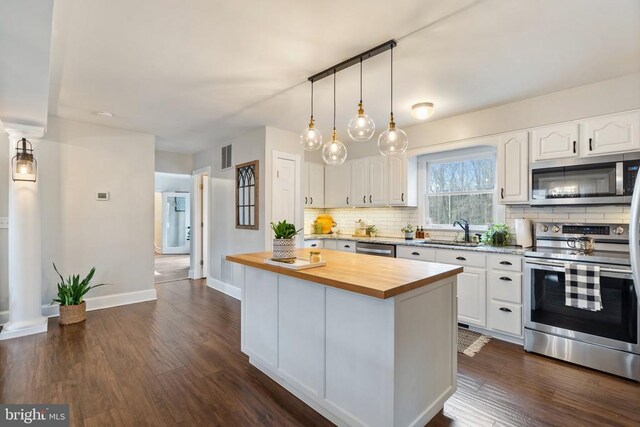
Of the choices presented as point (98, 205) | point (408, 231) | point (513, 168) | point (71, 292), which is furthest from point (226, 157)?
point (513, 168)

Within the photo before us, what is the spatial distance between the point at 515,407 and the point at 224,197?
467 cm

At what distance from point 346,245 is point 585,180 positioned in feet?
9.74

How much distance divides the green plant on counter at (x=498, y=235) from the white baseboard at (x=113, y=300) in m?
4.84

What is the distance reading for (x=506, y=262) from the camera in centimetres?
323

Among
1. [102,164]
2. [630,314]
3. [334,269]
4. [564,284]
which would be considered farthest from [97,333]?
[630,314]

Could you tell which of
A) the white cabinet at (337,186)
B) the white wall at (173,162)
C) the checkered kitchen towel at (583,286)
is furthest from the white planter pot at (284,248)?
the white wall at (173,162)

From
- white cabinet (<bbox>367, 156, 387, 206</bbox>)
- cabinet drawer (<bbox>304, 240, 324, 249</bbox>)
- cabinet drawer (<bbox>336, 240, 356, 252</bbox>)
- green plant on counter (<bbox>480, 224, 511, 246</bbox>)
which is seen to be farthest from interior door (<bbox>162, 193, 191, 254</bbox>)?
green plant on counter (<bbox>480, 224, 511, 246</bbox>)

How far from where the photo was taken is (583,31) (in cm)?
218

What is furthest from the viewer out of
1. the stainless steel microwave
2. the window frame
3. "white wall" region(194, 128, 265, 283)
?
"white wall" region(194, 128, 265, 283)

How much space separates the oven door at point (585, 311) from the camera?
2.55m

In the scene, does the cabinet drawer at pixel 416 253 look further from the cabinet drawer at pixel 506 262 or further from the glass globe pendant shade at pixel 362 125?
the glass globe pendant shade at pixel 362 125

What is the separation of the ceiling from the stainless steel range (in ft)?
5.04

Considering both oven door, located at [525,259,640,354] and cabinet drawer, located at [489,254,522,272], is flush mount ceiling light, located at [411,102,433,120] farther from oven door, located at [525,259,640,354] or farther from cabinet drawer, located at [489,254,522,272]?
oven door, located at [525,259,640,354]

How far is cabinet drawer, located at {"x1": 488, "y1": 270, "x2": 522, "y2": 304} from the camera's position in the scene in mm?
3143
